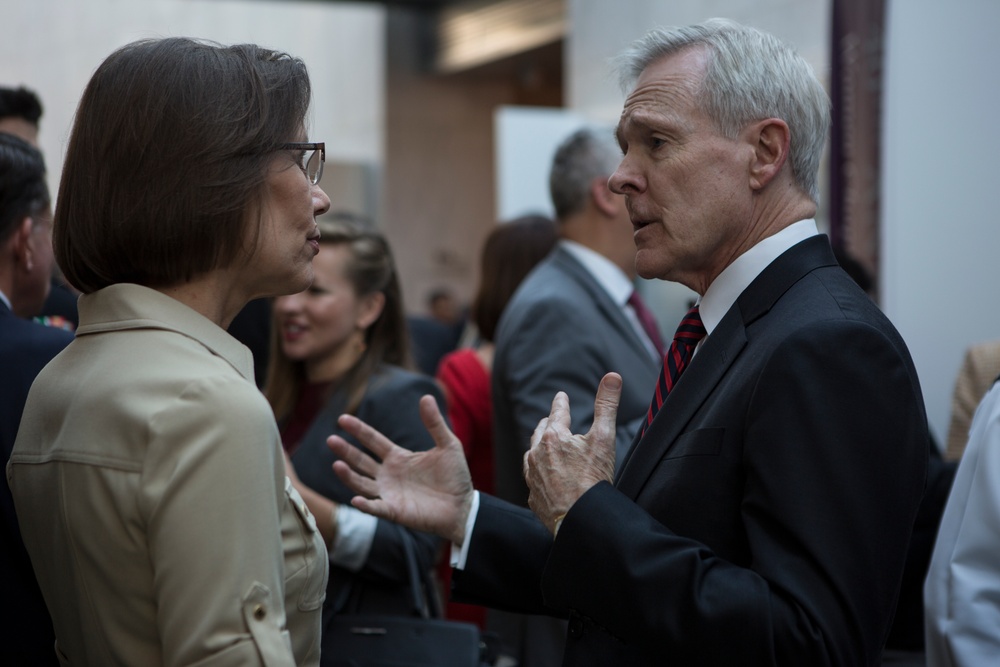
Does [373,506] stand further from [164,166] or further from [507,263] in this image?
[507,263]

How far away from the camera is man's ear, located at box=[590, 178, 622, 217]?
11.5 ft

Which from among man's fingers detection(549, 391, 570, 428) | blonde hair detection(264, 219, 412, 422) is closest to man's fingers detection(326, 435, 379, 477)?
man's fingers detection(549, 391, 570, 428)

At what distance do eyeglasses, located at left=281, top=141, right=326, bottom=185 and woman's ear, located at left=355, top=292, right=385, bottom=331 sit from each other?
1.64m

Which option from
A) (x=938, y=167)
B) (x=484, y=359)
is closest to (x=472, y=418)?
(x=484, y=359)

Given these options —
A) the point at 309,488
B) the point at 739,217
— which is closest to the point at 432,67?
the point at 309,488

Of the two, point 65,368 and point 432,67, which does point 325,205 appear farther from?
point 432,67

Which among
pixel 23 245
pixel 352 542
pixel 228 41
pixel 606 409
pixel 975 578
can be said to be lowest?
pixel 352 542

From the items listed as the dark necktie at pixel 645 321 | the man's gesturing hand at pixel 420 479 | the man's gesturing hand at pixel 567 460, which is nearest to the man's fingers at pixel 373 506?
the man's gesturing hand at pixel 420 479

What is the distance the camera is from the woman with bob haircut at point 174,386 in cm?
130

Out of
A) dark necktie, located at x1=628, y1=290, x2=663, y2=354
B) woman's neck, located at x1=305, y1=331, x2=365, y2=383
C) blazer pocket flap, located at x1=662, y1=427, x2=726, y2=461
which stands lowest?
woman's neck, located at x1=305, y1=331, x2=365, y2=383

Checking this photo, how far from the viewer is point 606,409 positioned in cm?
175

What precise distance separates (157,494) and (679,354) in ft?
3.11

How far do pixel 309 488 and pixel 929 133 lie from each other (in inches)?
111

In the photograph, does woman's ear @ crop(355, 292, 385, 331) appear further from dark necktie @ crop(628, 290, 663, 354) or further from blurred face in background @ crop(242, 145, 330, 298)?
blurred face in background @ crop(242, 145, 330, 298)
